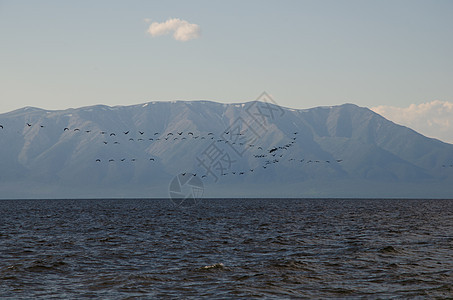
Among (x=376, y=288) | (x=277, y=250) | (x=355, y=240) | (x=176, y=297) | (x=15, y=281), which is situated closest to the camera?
(x=176, y=297)

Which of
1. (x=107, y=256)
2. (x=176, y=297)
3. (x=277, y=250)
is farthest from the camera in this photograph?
(x=277, y=250)

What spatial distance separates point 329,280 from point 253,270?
217 inches

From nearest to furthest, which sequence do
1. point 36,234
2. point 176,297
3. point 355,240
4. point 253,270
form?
point 176,297
point 253,270
point 355,240
point 36,234

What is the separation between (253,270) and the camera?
1438 inches

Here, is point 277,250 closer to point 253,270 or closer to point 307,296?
point 253,270

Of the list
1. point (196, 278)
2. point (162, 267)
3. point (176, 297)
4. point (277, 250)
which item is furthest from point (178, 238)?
point (176, 297)

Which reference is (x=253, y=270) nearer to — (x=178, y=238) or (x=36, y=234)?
(x=178, y=238)

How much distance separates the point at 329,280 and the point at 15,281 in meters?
18.5

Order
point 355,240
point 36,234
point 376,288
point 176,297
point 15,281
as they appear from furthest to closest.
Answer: point 36,234 → point 355,240 → point 15,281 → point 376,288 → point 176,297

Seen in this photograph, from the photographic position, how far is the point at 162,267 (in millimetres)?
37875

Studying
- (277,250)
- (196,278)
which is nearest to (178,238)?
(277,250)

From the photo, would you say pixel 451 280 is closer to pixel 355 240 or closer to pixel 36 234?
pixel 355 240

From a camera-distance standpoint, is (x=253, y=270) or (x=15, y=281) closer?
(x=15, y=281)

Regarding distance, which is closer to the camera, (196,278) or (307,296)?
(307,296)
